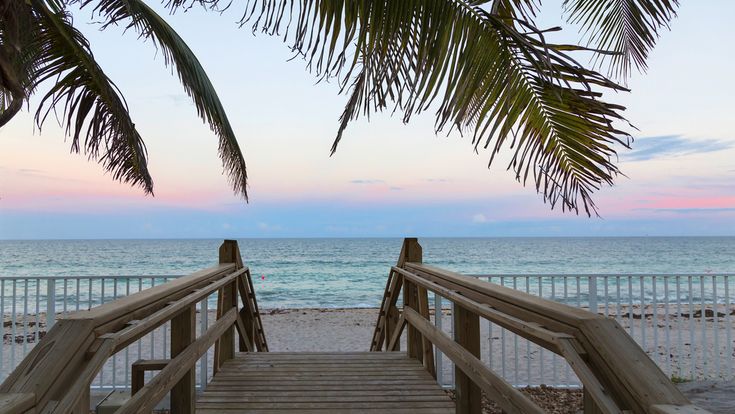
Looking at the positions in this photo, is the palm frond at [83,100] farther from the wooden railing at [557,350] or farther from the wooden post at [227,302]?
the wooden railing at [557,350]

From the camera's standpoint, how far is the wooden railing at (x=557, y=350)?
125 cm

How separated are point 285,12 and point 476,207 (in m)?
41.3

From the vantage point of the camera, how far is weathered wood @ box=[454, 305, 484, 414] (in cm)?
269

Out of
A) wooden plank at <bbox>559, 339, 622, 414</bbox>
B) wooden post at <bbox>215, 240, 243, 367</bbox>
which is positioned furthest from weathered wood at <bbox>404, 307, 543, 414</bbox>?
wooden post at <bbox>215, 240, 243, 367</bbox>

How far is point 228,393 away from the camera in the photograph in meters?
3.72

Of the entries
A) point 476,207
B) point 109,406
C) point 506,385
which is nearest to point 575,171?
point 506,385

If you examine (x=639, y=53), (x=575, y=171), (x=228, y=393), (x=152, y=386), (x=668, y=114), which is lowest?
(x=228, y=393)

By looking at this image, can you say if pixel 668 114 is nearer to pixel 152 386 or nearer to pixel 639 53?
pixel 639 53

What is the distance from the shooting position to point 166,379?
2223mm

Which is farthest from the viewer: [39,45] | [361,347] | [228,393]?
[361,347]

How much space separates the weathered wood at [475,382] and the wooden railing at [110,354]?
1366mm

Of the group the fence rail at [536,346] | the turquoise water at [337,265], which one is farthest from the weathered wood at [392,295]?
the turquoise water at [337,265]

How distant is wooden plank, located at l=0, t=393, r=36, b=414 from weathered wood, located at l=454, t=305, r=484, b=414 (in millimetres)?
1948

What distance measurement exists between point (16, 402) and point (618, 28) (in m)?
4.71
